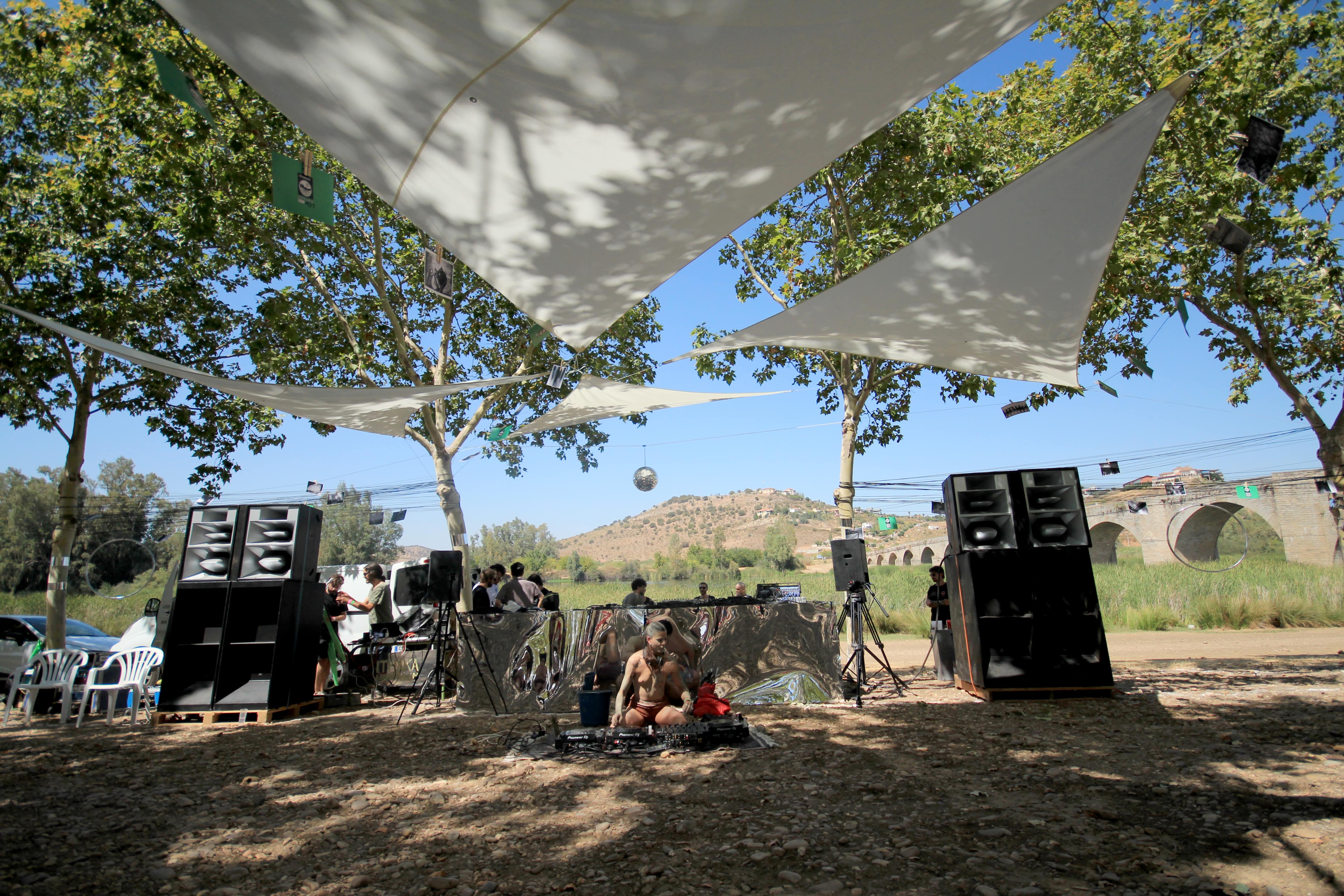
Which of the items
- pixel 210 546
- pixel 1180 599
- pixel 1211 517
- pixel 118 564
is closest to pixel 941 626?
pixel 210 546

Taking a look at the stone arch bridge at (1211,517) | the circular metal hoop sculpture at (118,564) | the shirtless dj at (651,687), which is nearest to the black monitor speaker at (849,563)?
the shirtless dj at (651,687)

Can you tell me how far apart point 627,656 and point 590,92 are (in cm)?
431

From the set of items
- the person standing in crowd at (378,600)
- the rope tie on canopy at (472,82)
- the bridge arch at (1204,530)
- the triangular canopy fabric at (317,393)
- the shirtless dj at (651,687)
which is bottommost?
the shirtless dj at (651,687)

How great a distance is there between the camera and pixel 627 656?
5.63 metres

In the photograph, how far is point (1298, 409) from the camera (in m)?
7.96

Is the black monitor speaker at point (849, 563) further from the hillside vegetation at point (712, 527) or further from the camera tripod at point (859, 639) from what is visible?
the hillside vegetation at point (712, 527)

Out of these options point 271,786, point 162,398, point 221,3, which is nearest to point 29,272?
point 162,398

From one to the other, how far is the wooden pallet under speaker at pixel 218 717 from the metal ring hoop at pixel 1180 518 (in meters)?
21.8

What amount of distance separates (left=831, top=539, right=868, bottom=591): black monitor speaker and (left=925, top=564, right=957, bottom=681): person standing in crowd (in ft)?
3.62

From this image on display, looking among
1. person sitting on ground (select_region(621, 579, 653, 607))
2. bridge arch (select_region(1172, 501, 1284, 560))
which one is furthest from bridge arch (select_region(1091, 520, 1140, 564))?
person sitting on ground (select_region(621, 579, 653, 607))

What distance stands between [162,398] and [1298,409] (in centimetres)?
1322

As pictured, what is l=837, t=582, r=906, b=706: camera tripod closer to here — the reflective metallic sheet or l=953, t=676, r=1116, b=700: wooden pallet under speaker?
the reflective metallic sheet

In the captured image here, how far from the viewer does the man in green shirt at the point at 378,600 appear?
23.4 ft

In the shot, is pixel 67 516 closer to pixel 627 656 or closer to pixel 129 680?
pixel 129 680
